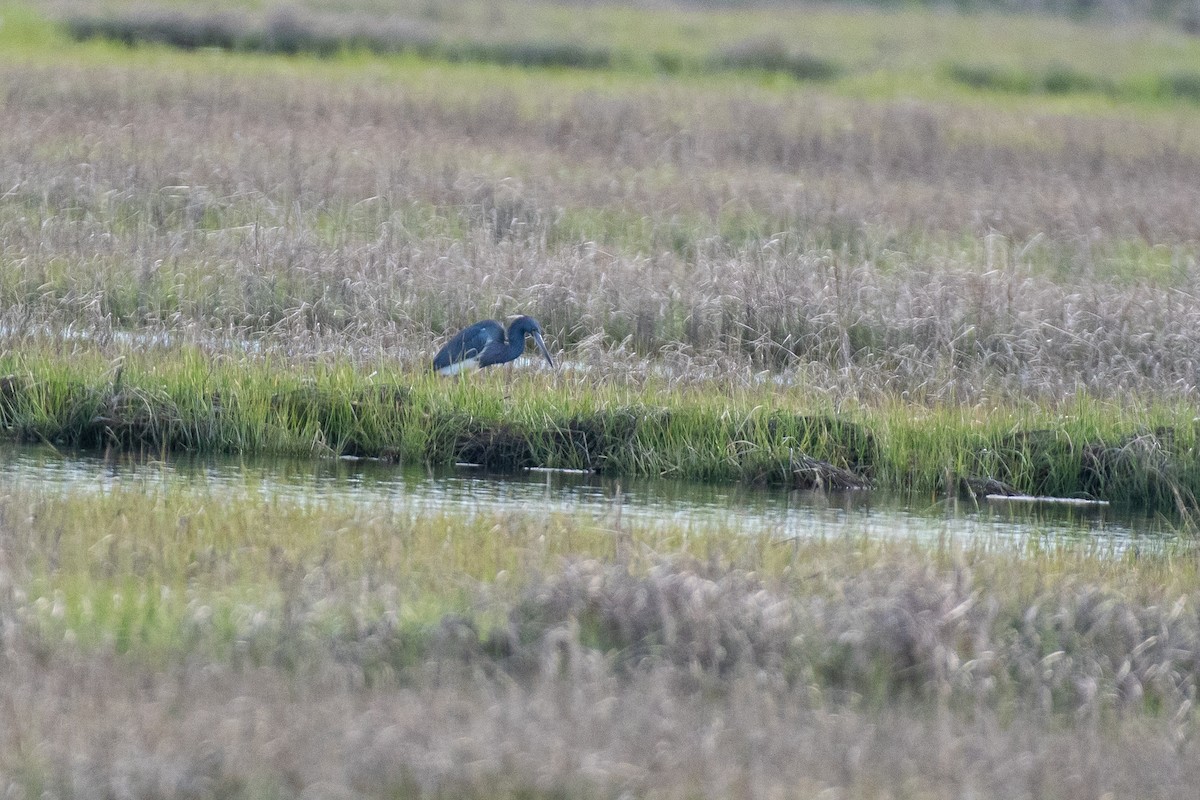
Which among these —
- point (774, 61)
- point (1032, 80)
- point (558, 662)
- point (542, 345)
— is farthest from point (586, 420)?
point (1032, 80)

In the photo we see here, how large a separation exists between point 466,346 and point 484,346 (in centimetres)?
13

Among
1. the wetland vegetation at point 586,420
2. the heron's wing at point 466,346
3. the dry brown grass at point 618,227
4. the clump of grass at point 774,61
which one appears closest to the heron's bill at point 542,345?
the wetland vegetation at point 586,420

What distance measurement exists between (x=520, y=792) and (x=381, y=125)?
598 inches

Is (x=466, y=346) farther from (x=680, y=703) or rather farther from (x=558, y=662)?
(x=680, y=703)

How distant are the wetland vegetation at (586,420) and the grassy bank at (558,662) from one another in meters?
0.02

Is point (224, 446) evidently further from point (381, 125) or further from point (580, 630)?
point (381, 125)

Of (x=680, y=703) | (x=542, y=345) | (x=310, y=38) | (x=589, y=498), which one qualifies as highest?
(x=310, y=38)

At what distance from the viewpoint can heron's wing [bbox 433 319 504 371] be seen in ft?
33.3

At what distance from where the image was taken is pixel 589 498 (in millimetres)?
8938

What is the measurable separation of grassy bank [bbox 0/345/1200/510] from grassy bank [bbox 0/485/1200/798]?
7.21 ft

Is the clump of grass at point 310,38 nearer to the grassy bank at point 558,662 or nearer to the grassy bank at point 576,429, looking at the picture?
the grassy bank at point 576,429

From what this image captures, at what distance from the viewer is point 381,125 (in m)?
19.1

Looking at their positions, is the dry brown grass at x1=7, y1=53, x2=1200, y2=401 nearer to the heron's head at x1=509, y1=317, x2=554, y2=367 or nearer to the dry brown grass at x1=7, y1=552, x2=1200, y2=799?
the heron's head at x1=509, y1=317, x2=554, y2=367

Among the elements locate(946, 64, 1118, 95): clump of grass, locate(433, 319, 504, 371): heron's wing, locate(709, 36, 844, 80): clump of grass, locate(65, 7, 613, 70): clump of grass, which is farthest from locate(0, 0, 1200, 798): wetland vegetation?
locate(946, 64, 1118, 95): clump of grass
